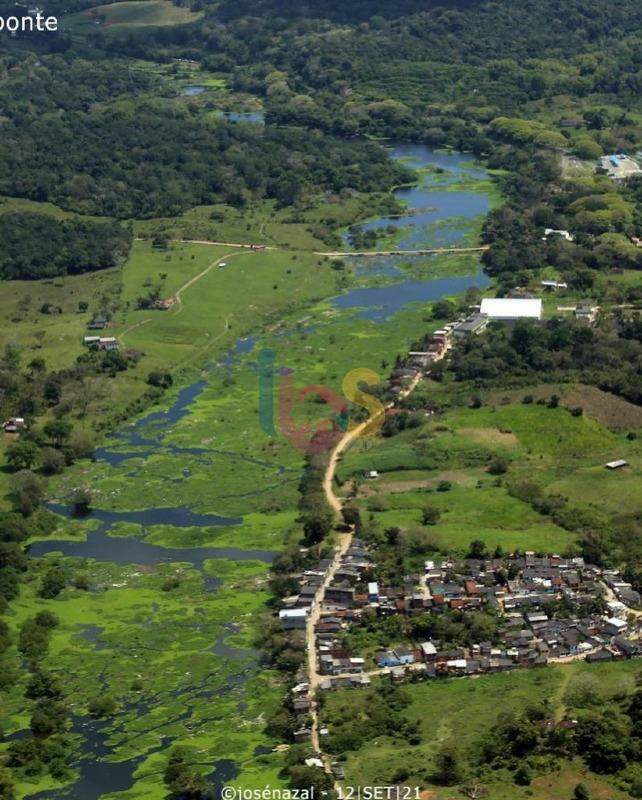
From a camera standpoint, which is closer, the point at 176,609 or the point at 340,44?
the point at 176,609

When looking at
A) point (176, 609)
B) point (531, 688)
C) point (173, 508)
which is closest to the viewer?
point (531, 688)

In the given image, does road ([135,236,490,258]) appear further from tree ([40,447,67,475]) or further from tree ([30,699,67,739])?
tree ([30,699,67,739])

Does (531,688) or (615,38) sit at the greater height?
(615,38)

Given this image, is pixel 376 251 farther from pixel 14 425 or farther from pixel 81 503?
pixel 81 503

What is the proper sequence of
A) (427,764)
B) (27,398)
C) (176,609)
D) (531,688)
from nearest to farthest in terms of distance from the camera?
(427,764)
(531,688)
(176,609)
(27,398)

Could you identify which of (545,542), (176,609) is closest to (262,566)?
(176,609)

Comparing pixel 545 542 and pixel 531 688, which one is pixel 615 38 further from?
pixel 531 688
